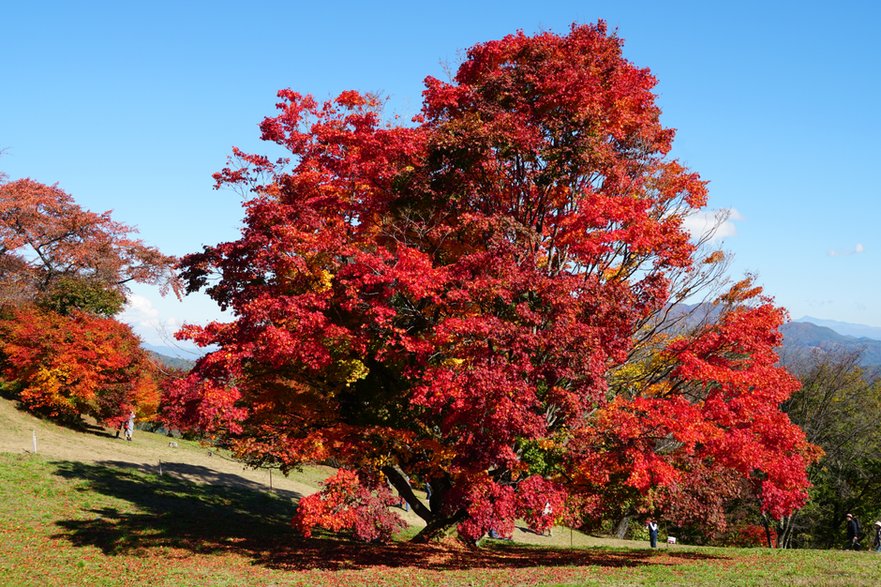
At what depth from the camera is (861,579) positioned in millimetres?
13844

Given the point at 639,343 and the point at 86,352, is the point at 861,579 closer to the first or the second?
the point at 639,343

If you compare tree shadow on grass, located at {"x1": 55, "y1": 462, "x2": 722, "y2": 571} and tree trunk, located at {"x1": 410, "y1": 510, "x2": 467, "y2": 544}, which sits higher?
tree trunk, located at {"x1": 410, "y1": 510, "x2": 467, "y2": 544}

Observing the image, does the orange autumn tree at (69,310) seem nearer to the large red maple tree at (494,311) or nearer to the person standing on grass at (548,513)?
the large red maple tree at (494,311)

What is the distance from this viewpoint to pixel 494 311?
51.9 feet

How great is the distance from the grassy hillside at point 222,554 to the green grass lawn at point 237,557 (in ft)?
0.13

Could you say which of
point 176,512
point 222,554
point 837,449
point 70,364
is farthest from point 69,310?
point 837,449

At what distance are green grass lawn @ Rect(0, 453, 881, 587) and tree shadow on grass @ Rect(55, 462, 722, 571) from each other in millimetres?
59

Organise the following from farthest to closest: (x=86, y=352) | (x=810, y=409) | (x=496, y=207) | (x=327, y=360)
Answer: (x=810, y=409)
(x=86, y=352)
(x=496, y=207)
(x=327, y=360)

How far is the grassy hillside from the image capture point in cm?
1565

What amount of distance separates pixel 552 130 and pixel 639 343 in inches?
296

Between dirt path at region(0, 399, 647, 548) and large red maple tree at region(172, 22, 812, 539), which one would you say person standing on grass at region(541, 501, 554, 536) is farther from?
dirt path at region(0, 399, 647, 548)

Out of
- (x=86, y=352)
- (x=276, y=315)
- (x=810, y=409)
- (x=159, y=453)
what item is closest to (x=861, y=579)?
(x=276, y=315)

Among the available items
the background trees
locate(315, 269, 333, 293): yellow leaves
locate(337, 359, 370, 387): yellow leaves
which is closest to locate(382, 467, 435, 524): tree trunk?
locate(337, 359, 370, 387): yellow leaves

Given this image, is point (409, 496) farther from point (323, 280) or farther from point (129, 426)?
point (129, 426)
